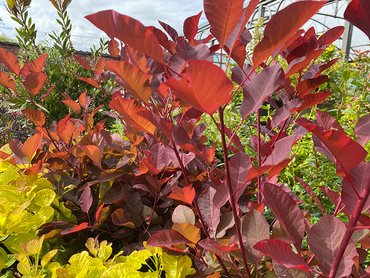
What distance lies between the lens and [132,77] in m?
0.74

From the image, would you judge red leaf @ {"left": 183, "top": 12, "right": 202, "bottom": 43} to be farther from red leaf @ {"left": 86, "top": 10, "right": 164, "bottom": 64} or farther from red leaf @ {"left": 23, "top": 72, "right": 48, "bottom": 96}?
red leaf @ {"left": 23, "top": 72, "right": 48, "bottom": 96}

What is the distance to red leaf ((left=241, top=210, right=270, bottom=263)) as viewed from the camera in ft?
2.67

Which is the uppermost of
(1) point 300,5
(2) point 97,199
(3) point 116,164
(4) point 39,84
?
(1) point 300,5

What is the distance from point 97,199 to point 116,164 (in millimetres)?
137

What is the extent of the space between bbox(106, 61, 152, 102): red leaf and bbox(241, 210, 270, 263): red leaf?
0.33 metres

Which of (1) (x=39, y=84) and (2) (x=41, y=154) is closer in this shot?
(1) (x=39, y=84)

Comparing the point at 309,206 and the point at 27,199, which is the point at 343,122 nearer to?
the point at 309,206

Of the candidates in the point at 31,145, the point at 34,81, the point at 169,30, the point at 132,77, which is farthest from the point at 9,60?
the point at 132,77

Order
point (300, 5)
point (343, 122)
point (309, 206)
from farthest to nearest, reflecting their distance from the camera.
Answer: point (343, 122)
point (309, 206)
point (300, 5)

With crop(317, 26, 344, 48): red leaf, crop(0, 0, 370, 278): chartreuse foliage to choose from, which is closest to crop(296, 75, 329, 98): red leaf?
crop(0, 0, 370, 278): chartreuse foliage

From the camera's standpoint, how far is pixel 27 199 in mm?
1101

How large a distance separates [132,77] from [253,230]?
1.29 ft

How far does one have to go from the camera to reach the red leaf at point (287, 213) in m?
0.75

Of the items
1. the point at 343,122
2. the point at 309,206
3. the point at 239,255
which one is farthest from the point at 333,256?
the point at 343,122
